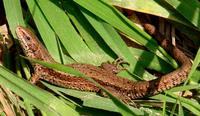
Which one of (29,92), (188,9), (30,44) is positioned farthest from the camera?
(30,44)

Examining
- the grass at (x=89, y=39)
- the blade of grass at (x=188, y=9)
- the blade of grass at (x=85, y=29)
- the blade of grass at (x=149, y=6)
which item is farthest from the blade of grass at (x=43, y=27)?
the blade of grass at (x=188, y=9)

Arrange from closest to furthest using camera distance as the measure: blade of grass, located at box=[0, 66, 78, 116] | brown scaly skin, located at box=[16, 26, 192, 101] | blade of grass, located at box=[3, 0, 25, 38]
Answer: blade of grass, located at box=[0, 66, 78, 116] → brown scaly skin, located at box=[16, 26, 192, 101] → blade of grass, located at box=[3, 0, 25, 38]

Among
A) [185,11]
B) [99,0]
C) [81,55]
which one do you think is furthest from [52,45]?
[185,11]

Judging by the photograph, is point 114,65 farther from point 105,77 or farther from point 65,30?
point 65,30

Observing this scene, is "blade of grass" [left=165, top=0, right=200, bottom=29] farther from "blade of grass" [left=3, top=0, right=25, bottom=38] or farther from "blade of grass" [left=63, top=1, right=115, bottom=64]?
"blade of grass" [left=3, top=0, right=25, bottom=38]

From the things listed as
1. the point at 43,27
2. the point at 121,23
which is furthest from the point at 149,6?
the point at 43,27

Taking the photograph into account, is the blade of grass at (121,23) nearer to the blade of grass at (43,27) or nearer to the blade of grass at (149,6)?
the blade of grass at (149,6)

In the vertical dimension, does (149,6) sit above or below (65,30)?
above

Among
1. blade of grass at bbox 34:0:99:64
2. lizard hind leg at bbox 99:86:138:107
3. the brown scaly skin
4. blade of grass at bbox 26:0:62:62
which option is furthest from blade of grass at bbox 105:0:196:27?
lizard hind leg at bbox 99:86:138:107
